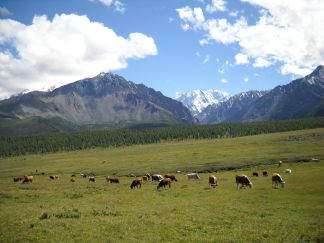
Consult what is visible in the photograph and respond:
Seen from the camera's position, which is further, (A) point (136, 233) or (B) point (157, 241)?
(A) point (136, 233)

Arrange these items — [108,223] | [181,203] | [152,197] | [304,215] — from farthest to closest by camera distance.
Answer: [152,197] → [181,203] → [304,215] → [108,223]

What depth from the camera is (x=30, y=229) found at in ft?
72.9

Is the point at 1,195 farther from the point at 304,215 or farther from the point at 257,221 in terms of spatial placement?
the point at 304,215

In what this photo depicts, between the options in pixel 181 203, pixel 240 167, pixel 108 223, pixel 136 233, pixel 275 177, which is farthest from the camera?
pixel 240 167

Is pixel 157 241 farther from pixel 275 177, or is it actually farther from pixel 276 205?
pixel 275 177

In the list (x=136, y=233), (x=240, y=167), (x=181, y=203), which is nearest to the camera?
(x=136, y=233)

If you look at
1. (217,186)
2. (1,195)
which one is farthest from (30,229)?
(217,186)

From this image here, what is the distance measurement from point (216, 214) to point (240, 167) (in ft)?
176

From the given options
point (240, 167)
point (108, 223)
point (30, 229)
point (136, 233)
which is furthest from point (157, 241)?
point (240, 167)

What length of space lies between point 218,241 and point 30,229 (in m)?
11.9

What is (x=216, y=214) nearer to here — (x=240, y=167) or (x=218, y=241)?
(x=218, y=241)

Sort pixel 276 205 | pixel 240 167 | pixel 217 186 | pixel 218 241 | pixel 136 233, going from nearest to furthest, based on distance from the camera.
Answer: pixel 218 241
pixel 136 233
pixel 276 205
pixel 217 186
pixel 240 167

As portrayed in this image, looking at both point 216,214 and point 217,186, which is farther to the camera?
point 217,186

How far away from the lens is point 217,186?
49.7m
